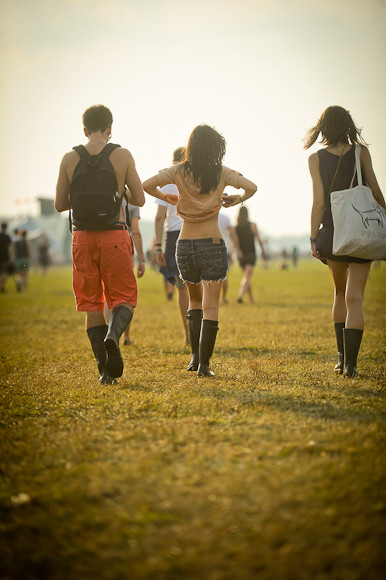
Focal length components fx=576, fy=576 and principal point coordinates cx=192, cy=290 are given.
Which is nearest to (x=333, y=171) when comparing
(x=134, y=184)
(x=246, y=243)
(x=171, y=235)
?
(x=134, y=184)

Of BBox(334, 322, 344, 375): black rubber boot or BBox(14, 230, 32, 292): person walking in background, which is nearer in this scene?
BBox(334, 322, 344, 375): black rubber boot

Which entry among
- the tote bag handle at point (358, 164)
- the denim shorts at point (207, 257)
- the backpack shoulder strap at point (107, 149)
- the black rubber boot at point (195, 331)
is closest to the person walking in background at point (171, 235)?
the black rubber boot at point (195, 331)

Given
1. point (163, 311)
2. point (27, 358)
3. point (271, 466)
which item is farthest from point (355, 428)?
point (163, 311)

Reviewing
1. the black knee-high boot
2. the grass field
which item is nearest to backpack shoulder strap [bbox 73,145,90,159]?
the black knee-high boot

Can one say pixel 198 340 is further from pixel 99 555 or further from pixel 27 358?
pixel 99 555

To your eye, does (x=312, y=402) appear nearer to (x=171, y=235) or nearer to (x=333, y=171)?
(x=333, y=171)

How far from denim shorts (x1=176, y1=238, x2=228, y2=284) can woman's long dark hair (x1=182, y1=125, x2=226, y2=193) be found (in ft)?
1.54

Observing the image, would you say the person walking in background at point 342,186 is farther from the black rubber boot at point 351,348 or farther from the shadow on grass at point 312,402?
the shadow on grass at point 312,402

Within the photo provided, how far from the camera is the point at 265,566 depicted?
6.56 ft

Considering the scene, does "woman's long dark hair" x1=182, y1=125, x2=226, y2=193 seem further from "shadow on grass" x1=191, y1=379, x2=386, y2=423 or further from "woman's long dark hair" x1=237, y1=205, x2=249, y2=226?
"woman's long dark hair" x1=237, y1=205, x2=249, y2=226

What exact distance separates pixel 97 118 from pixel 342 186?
221 centimetres

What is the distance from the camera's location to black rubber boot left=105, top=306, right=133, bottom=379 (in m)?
4.67

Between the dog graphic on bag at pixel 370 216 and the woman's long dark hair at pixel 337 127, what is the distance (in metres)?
0.66

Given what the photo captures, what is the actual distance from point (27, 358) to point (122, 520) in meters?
4.95
